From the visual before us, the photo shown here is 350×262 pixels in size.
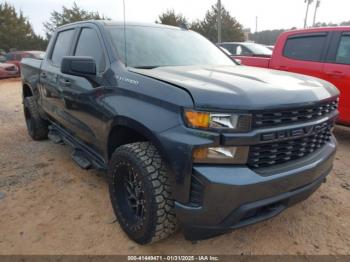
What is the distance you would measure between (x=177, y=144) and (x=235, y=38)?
34.9m

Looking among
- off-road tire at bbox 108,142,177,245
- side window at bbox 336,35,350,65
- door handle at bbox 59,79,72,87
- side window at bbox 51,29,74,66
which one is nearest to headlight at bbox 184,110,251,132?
off-road tire at bbox 108,142,177,245

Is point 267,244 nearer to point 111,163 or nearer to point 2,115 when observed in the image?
point 111,163

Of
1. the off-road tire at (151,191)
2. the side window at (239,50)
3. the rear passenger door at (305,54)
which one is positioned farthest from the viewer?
the side window at (239,50)

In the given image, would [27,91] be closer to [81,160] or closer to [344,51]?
[81,160]

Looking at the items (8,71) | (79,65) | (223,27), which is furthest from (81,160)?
(223,27)

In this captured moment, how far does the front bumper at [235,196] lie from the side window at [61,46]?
2.78 metres

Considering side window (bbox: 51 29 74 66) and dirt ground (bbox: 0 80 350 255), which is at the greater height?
side window (bbox: 51 29 74 66)

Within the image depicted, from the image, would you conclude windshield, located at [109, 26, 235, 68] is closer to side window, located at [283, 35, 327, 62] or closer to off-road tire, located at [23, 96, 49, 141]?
side window, located at [283, 35, 327, 62]

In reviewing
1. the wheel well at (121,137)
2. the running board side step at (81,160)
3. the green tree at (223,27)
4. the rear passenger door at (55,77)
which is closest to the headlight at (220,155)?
the wheel well at (121,137)

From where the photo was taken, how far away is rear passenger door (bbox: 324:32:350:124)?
4.74 metres

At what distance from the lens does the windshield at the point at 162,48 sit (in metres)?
2.94

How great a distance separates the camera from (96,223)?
2.86 meters

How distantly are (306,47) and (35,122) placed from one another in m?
4.71

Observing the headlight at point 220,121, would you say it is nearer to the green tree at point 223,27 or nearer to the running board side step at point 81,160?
the running board side step at point 81,160
